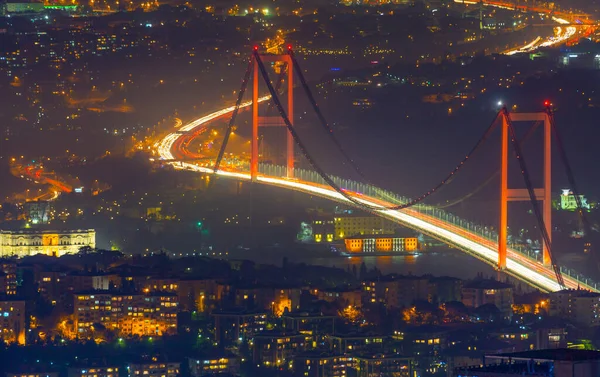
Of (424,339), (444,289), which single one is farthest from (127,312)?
(444,289)

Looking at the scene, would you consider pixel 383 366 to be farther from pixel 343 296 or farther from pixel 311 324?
pixel 343 296

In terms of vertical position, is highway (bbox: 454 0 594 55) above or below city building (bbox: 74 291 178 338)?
above

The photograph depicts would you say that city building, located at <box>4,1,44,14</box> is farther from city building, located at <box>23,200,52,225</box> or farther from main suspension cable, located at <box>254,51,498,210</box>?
city building, located at <box>23,200,52,225</box>

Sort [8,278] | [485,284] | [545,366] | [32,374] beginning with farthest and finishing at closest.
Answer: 1. [8,278]
2. [485,284]
3. [32,374]
4. [545,366]

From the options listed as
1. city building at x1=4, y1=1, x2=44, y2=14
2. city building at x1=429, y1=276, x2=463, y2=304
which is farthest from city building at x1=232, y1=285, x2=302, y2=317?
city building at x1=4, y1=1, x2=44, y2=14

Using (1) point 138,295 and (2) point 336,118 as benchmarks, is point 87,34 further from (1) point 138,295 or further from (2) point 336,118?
(1) point 138,295

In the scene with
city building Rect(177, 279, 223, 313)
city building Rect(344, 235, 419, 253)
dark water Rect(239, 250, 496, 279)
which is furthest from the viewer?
city building Rect(344, 235, 419, 253)
